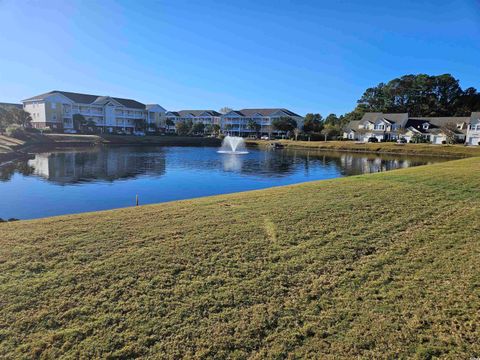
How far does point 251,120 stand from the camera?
94562 mm

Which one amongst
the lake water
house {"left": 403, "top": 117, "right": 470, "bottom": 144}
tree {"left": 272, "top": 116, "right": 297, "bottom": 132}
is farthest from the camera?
tree {"left": 272, "top": 116, "right": 297, "bottom": 132}

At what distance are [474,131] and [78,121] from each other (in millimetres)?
81332

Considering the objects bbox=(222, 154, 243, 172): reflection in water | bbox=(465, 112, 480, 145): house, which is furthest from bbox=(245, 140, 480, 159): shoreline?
bbox=(222, 154, 243, 172): reflection in water

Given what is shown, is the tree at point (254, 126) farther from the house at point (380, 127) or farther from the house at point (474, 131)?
the house at point (474, 131)

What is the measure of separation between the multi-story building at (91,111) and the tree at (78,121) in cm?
47

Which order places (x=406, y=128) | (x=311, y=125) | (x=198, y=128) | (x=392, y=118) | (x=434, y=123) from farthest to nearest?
(x=198, y=128) < (x=311, y=125) < (x=392, y=118) < (x=406, y=128) < (x=434, y=123)

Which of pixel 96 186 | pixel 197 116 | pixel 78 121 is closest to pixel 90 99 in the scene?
pixel 78 121

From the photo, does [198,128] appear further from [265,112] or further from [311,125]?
[311,125]

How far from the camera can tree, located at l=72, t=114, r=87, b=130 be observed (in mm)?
69688

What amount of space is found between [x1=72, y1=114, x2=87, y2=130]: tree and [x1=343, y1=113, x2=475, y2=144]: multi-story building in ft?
207

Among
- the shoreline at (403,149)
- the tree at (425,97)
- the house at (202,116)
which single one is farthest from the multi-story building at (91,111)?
the tree at (425,97)

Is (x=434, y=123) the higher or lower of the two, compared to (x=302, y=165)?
higher

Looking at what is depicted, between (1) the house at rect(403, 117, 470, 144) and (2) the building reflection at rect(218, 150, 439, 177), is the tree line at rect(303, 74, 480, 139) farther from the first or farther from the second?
(2) the building reflection at rect(218, 150, 439, 177)

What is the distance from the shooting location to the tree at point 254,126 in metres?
89.6
